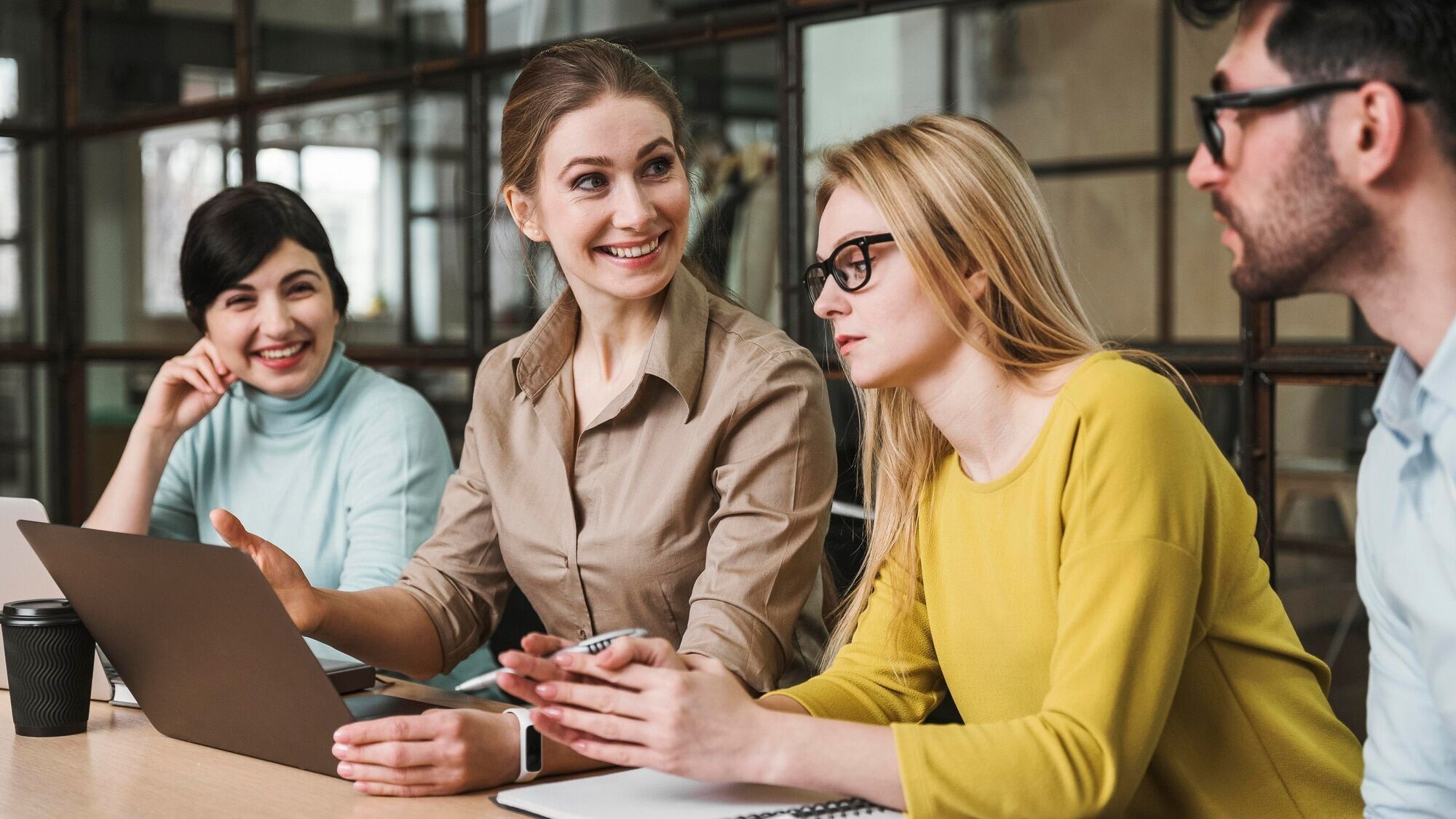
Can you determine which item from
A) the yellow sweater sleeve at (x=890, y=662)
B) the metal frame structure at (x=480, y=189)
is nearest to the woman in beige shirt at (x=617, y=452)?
the yellow sweater sleeve at (x=890, y=662)

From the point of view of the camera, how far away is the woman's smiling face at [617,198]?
6.18ft

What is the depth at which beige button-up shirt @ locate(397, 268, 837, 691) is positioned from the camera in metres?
1.74

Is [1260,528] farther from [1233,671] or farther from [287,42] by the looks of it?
[287,42]

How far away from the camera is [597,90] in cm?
191

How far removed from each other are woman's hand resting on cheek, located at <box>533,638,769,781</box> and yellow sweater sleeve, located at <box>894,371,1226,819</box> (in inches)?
5.2

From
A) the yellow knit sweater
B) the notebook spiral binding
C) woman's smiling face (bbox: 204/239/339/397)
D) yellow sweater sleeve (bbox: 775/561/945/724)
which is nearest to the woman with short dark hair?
woman's smiling face (bbox: 204/239/339/397)

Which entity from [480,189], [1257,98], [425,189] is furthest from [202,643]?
[425,189]

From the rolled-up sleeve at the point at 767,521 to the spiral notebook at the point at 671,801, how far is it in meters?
0.33

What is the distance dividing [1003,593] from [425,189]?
2.78 meters

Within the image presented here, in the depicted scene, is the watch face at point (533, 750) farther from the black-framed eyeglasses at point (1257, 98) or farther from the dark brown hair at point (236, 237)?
the dark brown hair at point (236, 237)

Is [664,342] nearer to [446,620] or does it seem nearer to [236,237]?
[446,620]

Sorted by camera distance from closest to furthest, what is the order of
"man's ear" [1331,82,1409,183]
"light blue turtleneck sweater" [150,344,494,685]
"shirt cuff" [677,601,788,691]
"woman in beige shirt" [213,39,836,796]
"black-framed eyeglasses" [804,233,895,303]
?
1. "man's ear" [1331,82,1409,183]
2. "black-framed eyeglasses" [804,233,895,303]
3. "shirt cuff" [677,601,788,691]
4. "woman in beige shirt" [213,39,836,796]
5. "light blue turtleneck sweater" [150,344,494,685]

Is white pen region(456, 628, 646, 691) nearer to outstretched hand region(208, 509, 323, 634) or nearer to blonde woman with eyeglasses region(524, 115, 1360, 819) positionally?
blonde woman with eyeglasses region(524, 115, 1360, 819)

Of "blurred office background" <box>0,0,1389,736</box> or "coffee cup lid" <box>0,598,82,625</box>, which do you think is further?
"blurred office background" <box>0,0,1389,736</box>
